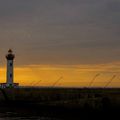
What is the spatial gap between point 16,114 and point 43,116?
4.71 meters

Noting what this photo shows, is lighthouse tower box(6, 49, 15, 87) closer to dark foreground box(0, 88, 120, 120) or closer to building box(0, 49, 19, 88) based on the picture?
building box(0, 49, 19, 88)

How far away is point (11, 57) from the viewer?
10469cm

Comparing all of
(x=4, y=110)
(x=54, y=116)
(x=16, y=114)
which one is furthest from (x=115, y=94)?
(x=4, y=110)

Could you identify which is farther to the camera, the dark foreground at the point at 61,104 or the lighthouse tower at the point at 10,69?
the lighthouse tower at the point at 10,69

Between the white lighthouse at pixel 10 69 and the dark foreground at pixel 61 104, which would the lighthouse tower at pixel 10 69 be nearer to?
the white lighthouse at pixel 10 69

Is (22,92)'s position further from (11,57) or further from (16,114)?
(11,57)

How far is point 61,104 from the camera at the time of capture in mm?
73688

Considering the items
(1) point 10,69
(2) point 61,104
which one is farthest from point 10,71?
(2) point 61,104

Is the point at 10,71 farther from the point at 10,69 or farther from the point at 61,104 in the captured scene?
the point at 61,104

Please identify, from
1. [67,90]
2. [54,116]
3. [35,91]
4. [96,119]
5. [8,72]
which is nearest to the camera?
[96,119]

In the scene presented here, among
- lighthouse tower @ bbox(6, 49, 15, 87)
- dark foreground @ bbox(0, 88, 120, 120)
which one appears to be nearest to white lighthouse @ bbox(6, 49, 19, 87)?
lighthouse tower @ bbox(6, 49, 15, 87)

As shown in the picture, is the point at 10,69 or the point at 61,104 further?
the point at 10,69

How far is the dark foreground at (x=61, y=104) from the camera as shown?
221ft

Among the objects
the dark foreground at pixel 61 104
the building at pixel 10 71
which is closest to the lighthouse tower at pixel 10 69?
the building at pixel 10 71
